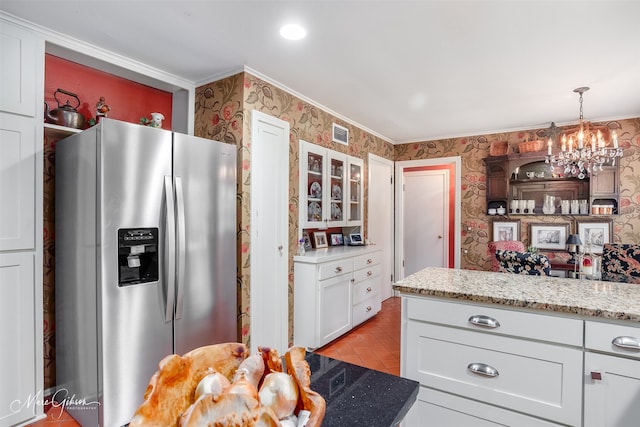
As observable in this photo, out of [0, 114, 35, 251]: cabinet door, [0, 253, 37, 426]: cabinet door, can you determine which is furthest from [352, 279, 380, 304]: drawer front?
[0, 114, 35, 251]: cabinet door

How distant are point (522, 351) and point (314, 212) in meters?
2.42

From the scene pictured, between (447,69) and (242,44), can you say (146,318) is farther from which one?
(447,69)

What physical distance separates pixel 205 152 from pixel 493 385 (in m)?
2.14

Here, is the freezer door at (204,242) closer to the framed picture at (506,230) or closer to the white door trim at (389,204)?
the white door trim at (389,204)

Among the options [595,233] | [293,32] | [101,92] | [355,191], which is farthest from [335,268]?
[595,233]

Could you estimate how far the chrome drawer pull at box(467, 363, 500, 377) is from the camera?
56.3 inches

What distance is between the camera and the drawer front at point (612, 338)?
1206mm

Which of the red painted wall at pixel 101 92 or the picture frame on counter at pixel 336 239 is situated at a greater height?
the red painted wall at pixel 101 92

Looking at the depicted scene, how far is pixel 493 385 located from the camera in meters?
A: 1.43

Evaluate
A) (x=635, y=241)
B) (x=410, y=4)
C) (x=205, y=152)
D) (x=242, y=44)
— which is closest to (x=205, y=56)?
(x=242, y=44)

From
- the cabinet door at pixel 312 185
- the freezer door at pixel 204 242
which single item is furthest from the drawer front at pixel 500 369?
the cabinet door at pixel 312 185

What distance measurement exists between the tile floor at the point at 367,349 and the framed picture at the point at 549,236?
2124 mm

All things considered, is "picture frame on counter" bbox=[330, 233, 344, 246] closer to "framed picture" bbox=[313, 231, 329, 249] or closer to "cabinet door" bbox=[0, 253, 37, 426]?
"framed picture" bbox=[313, 231, 329, 249]

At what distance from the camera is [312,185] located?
3.52 m
